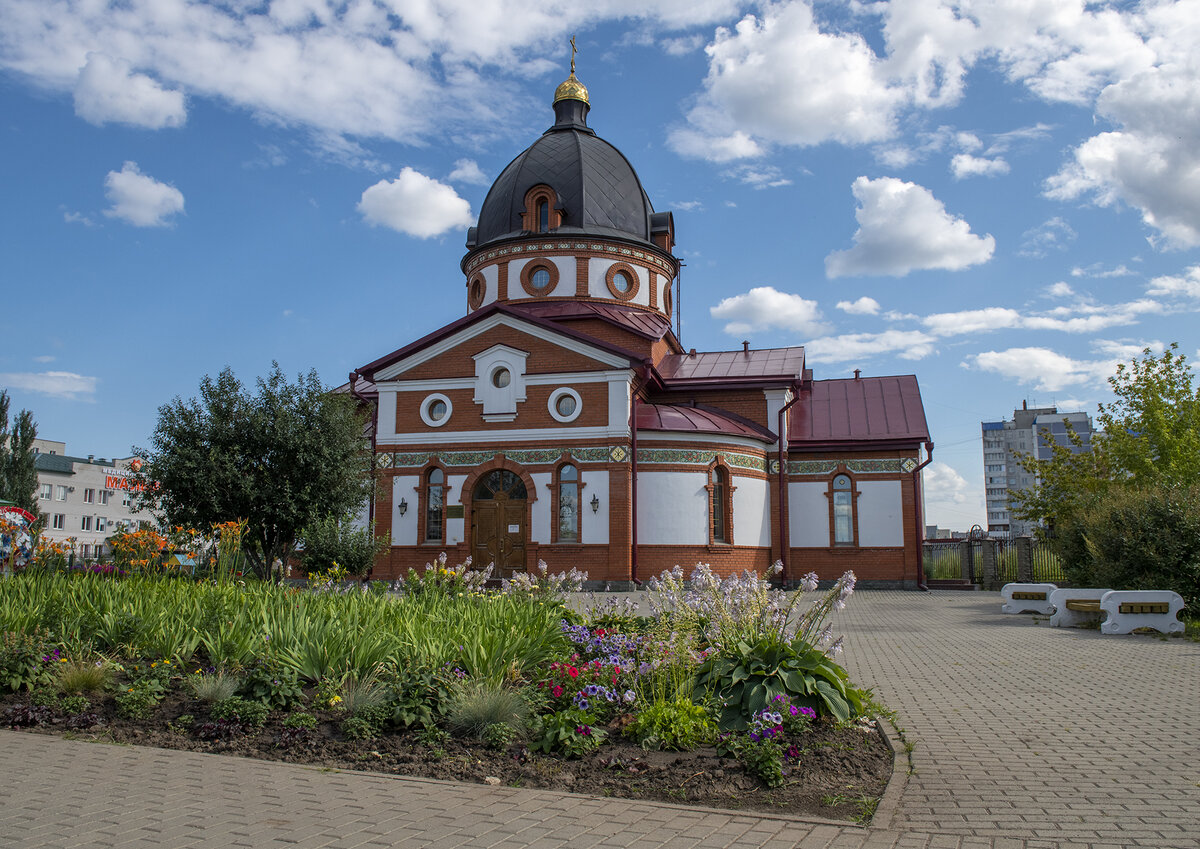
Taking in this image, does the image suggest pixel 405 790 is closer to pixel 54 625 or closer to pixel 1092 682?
pixel 54 625

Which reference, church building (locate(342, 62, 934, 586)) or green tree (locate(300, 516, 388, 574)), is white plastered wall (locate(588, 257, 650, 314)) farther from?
green tree (locate(300, 516, 388, 574))

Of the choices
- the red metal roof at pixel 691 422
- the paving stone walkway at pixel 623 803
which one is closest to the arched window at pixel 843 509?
the red metal roof at pixel 691 422

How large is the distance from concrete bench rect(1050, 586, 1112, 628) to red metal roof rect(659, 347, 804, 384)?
12074mm

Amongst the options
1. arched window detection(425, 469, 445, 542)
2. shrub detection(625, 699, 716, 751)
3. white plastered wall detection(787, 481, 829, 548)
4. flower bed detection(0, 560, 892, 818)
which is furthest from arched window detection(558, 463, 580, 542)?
shrub detection(625, 699, 716, 751)

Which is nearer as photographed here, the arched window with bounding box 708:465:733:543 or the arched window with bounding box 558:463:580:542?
the arched window with bounding box 558:463:580:542

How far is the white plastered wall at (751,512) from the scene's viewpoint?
80.6 feet

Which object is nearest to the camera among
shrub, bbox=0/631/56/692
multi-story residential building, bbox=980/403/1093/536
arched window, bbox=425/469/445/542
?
shrub, bbox=0/631/56/692

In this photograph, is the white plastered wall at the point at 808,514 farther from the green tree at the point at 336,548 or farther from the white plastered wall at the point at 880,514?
the green tree at the point at 336,548

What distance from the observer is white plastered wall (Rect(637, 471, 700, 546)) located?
76.4ft

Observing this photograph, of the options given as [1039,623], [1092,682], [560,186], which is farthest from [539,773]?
[560,186]

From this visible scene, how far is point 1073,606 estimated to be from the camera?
1502 cm

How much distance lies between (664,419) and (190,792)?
63.0ft

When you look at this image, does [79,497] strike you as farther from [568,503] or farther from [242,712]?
[242,712]

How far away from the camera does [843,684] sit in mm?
6633
